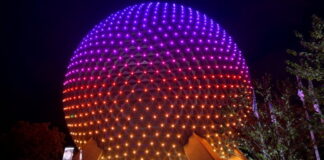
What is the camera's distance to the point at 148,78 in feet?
44.9

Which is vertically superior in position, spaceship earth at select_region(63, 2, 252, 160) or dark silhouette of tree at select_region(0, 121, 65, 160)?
spaceship earth at select_region(63, 2, 252, 160)

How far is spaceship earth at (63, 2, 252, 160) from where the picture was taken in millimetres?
13398

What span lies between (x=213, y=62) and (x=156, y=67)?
8.45 feet

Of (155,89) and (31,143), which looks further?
(31,143)

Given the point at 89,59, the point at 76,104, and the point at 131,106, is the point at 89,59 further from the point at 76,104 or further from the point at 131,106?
the point at 131,106

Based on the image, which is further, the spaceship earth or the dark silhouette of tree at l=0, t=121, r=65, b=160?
the dark silhouette of tree at l=0, t=121, r=65, b=160

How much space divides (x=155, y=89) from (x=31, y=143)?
11.1 metres

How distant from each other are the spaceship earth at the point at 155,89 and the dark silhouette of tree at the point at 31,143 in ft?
20.5

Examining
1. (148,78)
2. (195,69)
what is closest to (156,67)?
(148,78)

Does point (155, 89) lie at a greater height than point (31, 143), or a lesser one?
greater

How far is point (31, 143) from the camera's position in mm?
20734

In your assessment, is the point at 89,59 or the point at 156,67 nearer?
the point at 156,67

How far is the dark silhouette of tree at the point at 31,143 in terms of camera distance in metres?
20.2

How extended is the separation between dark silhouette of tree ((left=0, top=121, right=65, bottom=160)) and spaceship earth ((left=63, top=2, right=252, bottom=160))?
6242 mm
